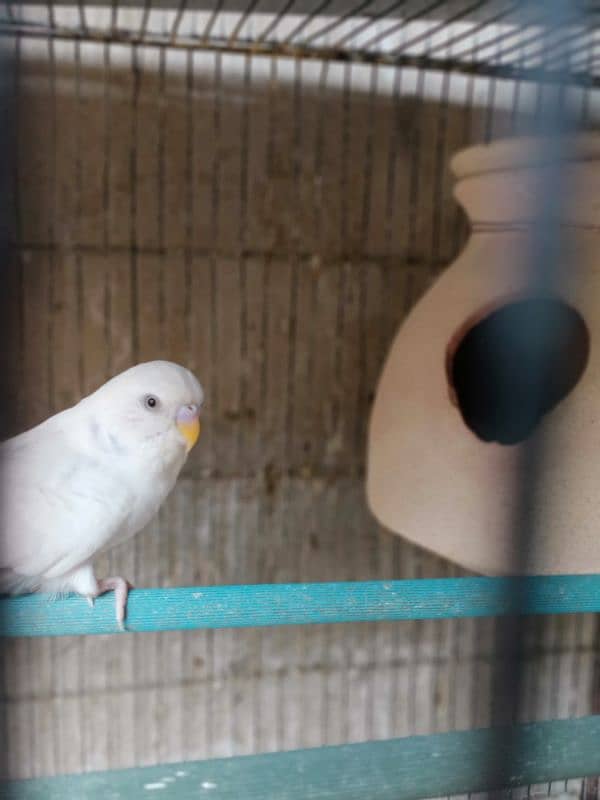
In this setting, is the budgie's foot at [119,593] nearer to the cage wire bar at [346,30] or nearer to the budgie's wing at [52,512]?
the budgie's wing at [52,512]

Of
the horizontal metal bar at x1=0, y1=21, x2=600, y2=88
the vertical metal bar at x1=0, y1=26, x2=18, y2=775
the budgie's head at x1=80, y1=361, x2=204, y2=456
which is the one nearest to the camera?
the budgie's head at x1=80, y1=361, x2=204, y2=456

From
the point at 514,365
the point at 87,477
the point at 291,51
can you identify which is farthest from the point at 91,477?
the point at 291,51

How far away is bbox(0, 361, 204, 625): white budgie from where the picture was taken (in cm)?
65

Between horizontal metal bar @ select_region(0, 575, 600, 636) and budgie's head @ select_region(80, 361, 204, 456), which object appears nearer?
horizontal metal bar @ select_region(0, 575, 600, 636)

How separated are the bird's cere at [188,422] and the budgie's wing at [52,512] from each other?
8 centimetres

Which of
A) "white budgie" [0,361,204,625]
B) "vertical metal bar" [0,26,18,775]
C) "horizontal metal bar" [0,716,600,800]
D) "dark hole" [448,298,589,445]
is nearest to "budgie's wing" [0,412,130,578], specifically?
"white budgie" [0,361,204,625]

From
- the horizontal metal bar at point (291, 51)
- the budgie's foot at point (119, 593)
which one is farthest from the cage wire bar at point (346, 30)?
the budgie's foot at point (119, 593)

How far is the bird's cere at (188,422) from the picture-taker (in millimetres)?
735

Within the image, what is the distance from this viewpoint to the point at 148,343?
1.29 meters

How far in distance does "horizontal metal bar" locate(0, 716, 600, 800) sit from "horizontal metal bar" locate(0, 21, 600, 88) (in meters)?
0.90

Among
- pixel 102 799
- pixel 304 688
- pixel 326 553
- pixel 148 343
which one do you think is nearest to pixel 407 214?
pixel 148 343

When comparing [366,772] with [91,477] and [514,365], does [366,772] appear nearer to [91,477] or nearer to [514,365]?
[91,477]

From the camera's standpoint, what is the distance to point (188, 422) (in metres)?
0.74

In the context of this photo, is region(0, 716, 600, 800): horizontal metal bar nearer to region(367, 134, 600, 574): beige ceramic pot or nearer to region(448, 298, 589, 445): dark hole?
region(367, 134, 600, 574): beige ceramic pot
